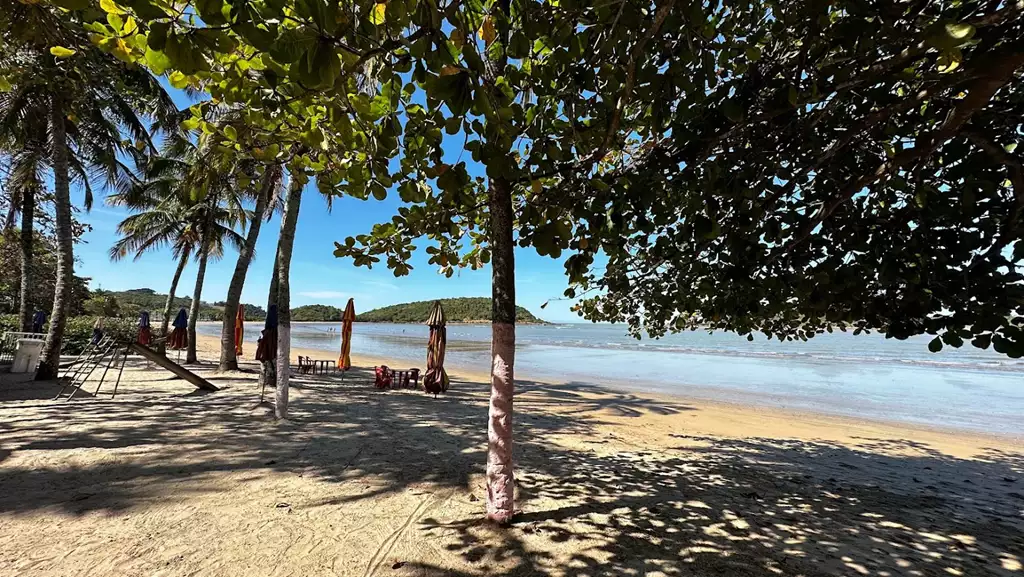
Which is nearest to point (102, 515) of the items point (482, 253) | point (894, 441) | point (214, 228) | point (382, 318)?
point (482, 253)

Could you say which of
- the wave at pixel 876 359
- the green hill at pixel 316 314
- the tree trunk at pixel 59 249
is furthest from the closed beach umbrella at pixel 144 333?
the green hill at pixel 316 314

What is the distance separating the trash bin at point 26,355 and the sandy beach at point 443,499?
2718 millimetres

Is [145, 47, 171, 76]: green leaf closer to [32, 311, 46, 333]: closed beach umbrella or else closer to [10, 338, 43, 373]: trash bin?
[10, 338, 43, 373]: trash bin

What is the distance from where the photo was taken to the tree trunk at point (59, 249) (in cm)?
854

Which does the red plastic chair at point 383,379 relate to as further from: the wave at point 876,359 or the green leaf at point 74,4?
the wave at point 876,359

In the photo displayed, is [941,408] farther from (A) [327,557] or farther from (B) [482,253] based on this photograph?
(A) [327,557]

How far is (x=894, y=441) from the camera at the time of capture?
8453 millimetres

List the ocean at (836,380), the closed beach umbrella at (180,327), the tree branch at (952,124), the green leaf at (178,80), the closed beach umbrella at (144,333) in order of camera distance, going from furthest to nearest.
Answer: the closed beach umbrella at (144,333) → the closed beach umbrella at (180,327) → the ocean at (836,380) → the green leaf at (178,80) → the tree branch at (952,124)

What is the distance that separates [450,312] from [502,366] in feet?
327

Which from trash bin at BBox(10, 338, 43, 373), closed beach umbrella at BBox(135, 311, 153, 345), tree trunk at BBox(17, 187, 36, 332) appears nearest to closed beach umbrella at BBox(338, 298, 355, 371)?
trash bin at BBox(10, 338, 43, 373)

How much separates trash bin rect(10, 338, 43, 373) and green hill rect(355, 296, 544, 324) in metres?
86.9

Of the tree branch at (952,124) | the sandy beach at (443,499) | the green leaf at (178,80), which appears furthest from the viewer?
the sandy beach at (443,499)

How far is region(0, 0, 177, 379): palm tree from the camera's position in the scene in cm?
372

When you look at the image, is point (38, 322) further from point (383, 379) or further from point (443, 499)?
point (443, 499)
